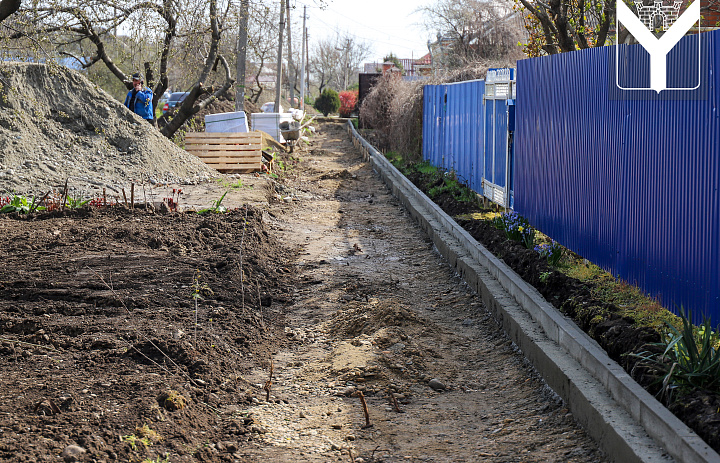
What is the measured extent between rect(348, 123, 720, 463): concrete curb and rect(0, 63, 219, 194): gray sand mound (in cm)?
885

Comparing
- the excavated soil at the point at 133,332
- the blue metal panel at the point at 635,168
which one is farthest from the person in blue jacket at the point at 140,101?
the blue metal panel at the point at 635,168

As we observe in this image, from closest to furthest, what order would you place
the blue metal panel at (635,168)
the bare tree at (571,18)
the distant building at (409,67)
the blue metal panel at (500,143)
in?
1. the blue metal panel at (635,168)
2. the blue metal panel at (500,143)
3. the bare tree at (571,18)
4. the distant building at (409,67)

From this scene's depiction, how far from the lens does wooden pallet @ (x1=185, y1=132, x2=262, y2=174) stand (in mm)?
18188

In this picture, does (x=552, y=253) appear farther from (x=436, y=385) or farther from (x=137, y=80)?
(x=137, y=80)

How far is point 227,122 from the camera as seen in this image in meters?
20.2

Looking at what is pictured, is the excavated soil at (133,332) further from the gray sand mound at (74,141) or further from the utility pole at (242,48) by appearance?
the utility pole at (242,48)

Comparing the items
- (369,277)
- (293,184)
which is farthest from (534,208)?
(293,184)

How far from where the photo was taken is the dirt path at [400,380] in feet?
13.5

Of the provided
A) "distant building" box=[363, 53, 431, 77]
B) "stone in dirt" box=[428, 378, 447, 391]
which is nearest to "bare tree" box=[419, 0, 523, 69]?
"distant building" box=[363, 53, 431, 77]

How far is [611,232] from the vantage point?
651 cm

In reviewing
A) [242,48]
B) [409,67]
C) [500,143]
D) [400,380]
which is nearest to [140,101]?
[242,48]

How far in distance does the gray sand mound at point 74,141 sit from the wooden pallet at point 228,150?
1.21 meters

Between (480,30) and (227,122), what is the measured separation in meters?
12.7

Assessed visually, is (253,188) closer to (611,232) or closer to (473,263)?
(473,263)
